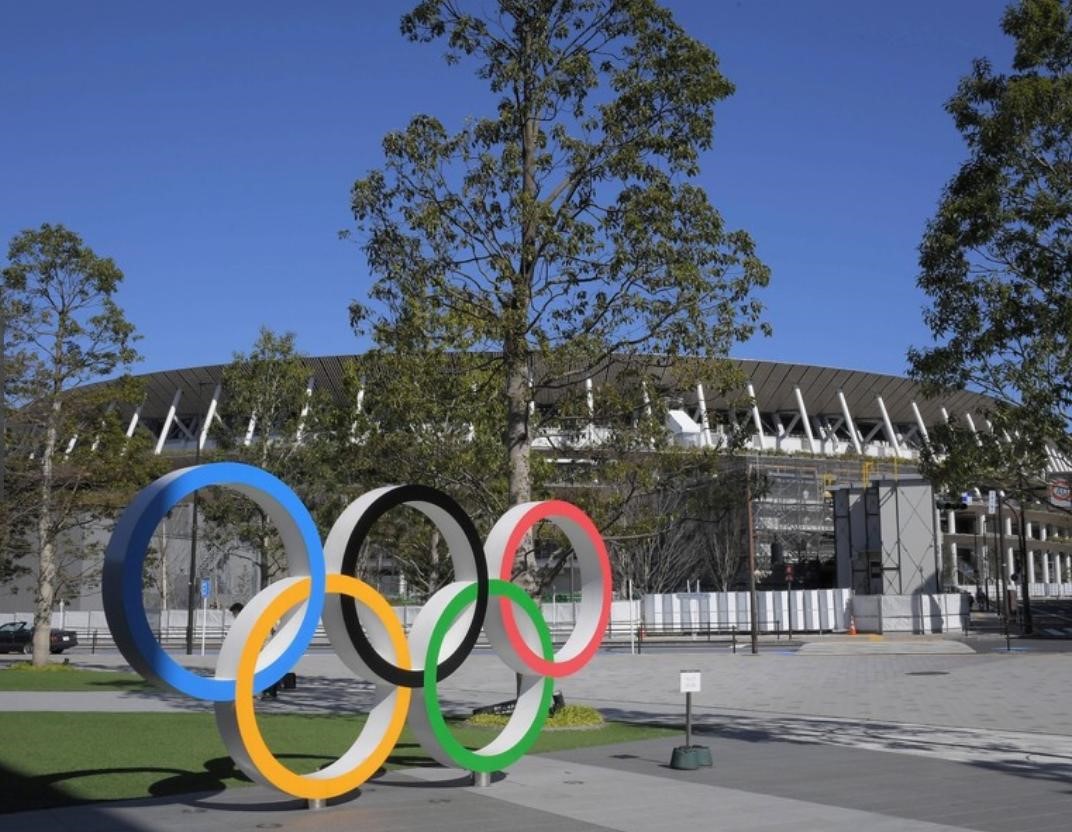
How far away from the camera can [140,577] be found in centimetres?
945

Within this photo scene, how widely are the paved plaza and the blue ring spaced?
4.04ft

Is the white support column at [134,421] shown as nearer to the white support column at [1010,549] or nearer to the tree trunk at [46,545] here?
the tree trunk at [46,545]

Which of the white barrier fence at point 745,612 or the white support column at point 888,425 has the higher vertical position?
the white support column at point 888,425

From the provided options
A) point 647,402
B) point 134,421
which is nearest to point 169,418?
point 134,421

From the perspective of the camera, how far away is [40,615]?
101 feet

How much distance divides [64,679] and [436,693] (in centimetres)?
1894

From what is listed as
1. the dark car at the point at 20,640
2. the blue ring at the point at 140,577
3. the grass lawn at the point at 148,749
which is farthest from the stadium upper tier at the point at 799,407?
the blue ring at the point at 140,577

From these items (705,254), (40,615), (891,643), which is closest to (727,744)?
(705,254)

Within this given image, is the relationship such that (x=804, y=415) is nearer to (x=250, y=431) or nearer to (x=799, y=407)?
(x=799, y=407)

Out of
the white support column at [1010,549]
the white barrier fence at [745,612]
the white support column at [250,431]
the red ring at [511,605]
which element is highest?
the white support column at [250,431]

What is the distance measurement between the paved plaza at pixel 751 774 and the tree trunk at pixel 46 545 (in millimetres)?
6516

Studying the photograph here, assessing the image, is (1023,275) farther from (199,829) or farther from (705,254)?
(199,829)

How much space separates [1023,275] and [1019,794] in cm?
689

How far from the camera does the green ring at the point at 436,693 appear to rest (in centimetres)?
1170
